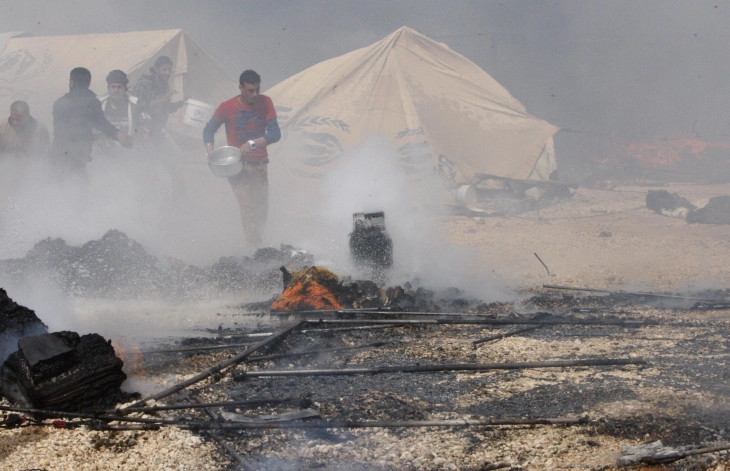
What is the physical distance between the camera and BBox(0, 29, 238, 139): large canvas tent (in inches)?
559

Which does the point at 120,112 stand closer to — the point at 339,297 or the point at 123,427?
the point at 339,297

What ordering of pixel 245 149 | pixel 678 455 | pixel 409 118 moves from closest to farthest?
pixel 678 455, pixel 245 149, pixel 409 118

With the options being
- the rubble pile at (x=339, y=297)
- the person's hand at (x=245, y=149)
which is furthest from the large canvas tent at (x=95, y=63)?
the rubble pile at (x=339, y=297)

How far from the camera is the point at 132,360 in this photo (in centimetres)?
418

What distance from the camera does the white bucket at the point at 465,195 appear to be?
1212cm

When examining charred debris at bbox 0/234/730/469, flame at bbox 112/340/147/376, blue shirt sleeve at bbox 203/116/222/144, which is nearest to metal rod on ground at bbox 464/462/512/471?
charred debris at bbox 0/234/730/469

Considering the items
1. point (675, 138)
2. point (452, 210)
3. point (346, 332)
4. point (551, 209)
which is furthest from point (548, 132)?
point (346, 332)

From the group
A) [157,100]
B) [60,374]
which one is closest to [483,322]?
[60,374]

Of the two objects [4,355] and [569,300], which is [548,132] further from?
[4,355]

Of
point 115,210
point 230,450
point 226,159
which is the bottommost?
point 230,450

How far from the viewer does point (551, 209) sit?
1230 cm

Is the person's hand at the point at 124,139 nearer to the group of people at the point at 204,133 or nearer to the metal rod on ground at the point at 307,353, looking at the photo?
the group of people at the point at 204,133

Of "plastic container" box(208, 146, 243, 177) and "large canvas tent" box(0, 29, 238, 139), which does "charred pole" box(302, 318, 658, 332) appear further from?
"large canvas tent" box(0, 29, 238, 139)

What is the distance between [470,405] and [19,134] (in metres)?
7.60
